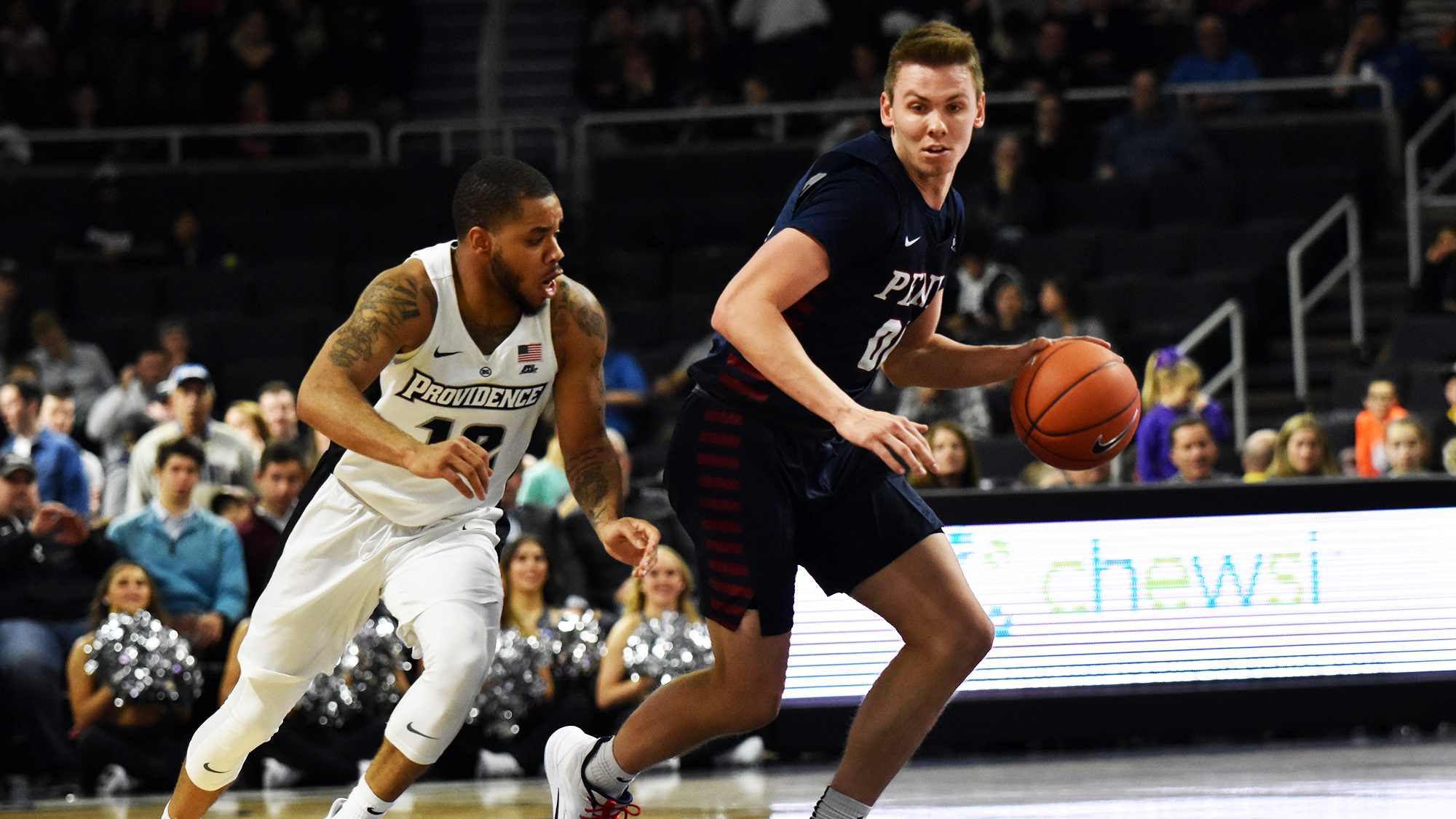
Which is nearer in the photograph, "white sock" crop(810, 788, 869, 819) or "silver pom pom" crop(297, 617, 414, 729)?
"white sock" crop(810, 788, 869, 819)

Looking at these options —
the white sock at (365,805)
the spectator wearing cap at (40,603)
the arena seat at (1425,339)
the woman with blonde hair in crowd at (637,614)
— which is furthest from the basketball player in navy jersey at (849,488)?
the arena seat at (1425,339)

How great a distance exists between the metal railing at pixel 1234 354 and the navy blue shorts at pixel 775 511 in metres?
6.91

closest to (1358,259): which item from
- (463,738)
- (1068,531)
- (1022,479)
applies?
(1022,479)

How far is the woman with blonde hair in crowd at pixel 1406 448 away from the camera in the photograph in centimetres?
796

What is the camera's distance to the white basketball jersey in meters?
4.26

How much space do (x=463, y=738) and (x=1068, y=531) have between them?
8.33 ft

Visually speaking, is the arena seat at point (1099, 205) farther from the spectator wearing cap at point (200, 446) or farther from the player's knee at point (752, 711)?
the player's knee at point (752, 711)

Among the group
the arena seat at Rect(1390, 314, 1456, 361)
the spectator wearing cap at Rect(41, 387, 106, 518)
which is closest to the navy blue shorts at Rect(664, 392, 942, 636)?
the spectator wearing cap at Rect(41, 387, 106, 518)

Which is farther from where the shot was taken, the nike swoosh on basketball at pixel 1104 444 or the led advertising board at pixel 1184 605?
the led advertising board at pixel 1184 605

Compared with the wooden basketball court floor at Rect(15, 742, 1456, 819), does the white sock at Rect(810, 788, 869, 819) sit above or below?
above

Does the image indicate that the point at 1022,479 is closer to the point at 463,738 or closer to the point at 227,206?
the point at 463,738

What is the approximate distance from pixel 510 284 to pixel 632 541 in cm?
71

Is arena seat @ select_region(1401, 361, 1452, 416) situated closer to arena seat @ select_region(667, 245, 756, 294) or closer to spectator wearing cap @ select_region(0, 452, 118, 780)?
arena seat @ select_region(667, 245, 756, 294)

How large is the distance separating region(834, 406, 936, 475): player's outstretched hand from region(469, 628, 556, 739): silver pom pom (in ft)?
12.3
